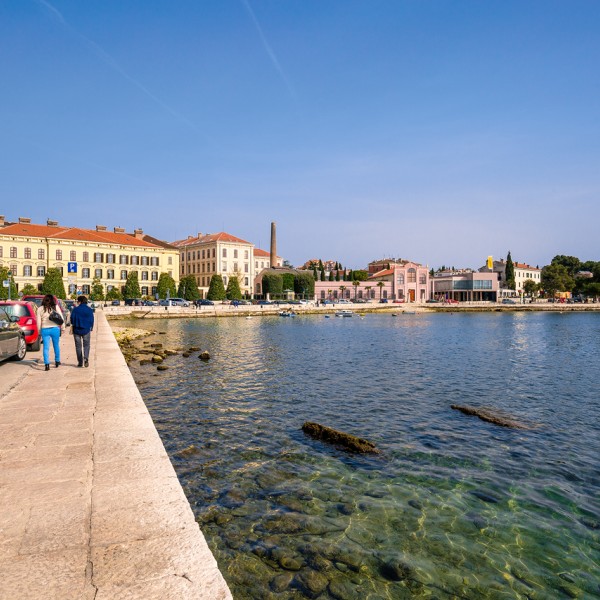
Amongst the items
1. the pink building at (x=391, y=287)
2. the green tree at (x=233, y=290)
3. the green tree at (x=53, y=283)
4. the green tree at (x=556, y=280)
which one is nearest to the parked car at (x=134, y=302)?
the green tree at (x=53, y=283)

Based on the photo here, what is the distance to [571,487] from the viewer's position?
8.66 metres

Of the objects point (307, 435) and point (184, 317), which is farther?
point (184, 317)

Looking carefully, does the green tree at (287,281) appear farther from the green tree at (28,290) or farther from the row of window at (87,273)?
the green tree at (28,290)

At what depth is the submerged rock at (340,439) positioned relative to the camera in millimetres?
10414

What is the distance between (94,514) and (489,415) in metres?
12.1

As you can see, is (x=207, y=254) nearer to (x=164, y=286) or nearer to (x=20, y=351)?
(x=164, y=286)

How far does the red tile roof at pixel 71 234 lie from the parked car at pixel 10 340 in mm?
68637

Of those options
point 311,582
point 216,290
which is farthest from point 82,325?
point 216,290

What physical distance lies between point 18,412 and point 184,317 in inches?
2363

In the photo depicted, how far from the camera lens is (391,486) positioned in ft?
28.0

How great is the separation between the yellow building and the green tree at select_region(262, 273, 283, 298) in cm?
2134

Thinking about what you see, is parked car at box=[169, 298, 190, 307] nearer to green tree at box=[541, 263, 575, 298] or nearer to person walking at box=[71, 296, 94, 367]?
person walking at box=[71, 296, 94, 367]

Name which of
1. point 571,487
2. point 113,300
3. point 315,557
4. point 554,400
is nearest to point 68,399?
point 315,557

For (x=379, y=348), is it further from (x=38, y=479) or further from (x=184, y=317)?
(x=184, y=317)
